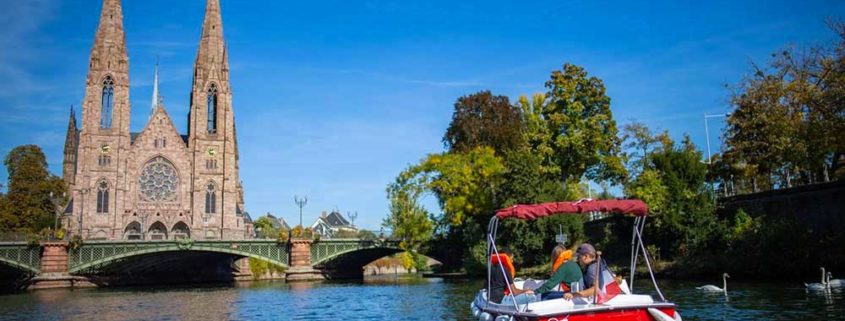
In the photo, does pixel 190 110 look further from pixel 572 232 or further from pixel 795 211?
pixel 795 211

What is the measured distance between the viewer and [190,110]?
9100 centimetres

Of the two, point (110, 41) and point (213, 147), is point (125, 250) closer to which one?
point (213, 147)

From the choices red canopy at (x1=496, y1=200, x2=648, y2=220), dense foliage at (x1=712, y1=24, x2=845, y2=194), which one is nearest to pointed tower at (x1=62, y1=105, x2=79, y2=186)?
dense foliage at (x1=712, y1=24, x2=845, y2=194)

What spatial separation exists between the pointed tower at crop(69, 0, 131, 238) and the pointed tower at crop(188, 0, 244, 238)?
8077 millimetres

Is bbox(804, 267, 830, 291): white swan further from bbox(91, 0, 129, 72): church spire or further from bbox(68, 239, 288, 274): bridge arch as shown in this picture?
bbox(91, 0, 129, 72): church spire

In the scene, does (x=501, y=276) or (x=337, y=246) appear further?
(x=337, y=246)

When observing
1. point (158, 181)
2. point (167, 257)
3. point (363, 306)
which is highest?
point (158, 181)

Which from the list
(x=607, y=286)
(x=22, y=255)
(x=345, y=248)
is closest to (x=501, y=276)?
(x=607, y=286)

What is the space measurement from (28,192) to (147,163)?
13.7 metres

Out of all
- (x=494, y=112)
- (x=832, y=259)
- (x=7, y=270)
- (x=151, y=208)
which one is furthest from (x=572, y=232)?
(x=151, y=208)

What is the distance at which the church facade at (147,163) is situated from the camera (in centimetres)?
8012

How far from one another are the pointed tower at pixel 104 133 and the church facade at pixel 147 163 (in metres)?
0.11

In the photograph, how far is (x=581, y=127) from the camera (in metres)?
50.9

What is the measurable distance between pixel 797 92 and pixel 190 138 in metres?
70.4
